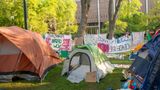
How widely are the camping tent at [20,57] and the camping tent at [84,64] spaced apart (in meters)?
1.00

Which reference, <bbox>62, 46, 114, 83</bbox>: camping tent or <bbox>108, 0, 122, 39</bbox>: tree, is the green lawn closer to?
<bbox>62, 46, 114, 83</bbox>: camping tent

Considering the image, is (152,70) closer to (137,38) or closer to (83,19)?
(83,19)

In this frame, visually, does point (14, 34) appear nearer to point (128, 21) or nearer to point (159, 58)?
point (159, 58)

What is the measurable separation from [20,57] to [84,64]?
8.18ft

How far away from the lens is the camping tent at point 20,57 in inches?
515

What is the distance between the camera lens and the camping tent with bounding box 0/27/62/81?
42.9 ft

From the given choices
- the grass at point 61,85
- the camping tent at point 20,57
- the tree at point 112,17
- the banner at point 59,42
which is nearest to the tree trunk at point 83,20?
the banner at point 59,42

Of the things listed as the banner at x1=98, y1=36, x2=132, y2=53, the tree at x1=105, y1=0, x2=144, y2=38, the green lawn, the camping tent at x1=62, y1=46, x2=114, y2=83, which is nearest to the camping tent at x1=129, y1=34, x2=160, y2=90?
the green lawn

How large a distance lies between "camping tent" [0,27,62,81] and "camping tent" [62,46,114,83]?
100 centimetres

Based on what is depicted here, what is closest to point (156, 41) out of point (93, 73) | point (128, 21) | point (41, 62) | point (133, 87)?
point (133, 87)

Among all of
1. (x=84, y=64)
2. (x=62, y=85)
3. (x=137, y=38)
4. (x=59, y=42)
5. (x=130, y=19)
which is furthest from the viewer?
(x=130, y=19)

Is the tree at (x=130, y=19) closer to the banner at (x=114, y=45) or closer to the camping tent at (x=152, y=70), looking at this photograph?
the banner at (x=114, y=45)

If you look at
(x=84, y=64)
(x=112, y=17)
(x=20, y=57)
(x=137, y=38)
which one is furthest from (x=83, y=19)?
(x=137, y=38)

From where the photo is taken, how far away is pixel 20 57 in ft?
43.8
